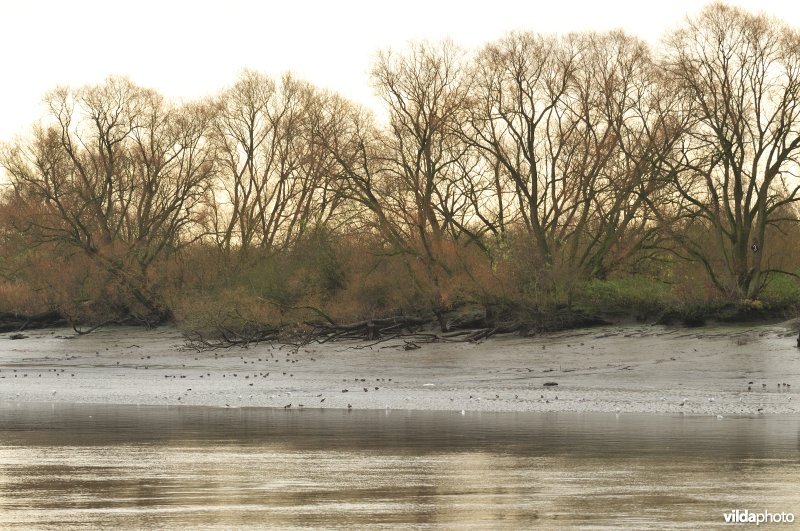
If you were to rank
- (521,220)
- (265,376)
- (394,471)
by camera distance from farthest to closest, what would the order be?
(521,220)
(265,376)
(394,471)

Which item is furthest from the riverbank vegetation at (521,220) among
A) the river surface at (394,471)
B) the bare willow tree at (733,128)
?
the river surface at (394,471)

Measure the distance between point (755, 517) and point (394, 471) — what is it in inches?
169

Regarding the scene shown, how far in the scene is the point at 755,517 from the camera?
9328 mm

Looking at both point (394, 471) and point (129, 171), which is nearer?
point (394, 471)

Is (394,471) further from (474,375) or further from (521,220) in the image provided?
(521,220)

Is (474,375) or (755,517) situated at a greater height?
(474,375)

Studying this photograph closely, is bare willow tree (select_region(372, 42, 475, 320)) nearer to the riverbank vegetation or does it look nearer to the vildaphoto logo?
the riverbank vegetation

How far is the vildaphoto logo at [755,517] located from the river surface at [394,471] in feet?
0.44

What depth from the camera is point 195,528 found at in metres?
8.88

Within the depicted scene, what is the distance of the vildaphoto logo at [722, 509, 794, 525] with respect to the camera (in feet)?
30.1

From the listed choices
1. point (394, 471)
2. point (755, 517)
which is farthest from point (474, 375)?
point (755, 517)

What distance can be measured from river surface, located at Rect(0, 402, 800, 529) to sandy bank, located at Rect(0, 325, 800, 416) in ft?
14.1

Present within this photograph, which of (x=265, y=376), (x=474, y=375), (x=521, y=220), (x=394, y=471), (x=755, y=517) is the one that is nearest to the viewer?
(x=755, y=517)

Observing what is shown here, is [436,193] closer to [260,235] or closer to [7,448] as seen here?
[260,235]
